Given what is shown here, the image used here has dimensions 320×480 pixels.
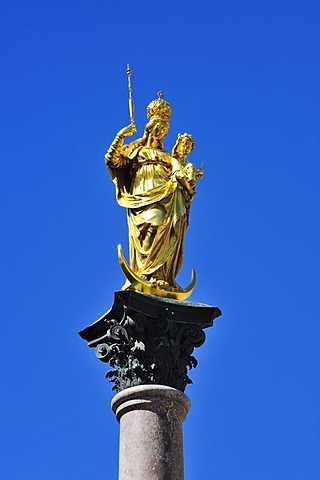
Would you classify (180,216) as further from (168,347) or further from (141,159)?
(168,347)

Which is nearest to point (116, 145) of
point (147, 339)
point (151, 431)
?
point (147, 339)

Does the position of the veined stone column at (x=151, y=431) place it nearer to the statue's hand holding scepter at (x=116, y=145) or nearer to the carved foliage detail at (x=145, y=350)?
the carved foliage detail at (x=145, y=350)

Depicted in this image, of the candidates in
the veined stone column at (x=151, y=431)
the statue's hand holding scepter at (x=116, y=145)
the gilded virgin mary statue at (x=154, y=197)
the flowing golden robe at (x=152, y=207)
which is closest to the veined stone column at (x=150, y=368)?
the veined stone column at (x=151, y=431)

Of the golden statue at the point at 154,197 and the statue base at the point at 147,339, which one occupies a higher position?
the golden statue at the point at 154,197

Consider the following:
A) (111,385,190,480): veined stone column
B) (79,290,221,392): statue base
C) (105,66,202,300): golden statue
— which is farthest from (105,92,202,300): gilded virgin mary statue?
(111,385,190,480): veined stone column

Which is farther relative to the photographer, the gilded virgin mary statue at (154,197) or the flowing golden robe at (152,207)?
the flowing golden robe at (152,207)

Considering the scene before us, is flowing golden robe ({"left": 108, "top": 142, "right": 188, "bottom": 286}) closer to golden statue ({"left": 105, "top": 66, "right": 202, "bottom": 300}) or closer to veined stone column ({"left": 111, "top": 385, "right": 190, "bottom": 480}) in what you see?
golden statue ({"left": 105, "top": 66, "right": 202, "bottom": 300})

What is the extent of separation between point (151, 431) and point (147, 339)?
4.95 ft

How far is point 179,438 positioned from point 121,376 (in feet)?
4.33

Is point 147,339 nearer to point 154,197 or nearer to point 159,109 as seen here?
point 154,197

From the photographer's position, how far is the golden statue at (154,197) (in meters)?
18.3

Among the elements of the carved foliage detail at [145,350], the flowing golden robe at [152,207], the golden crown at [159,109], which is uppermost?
the golden crown at [159,109]

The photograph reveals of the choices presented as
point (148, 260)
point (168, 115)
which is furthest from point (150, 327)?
point (168, 115)

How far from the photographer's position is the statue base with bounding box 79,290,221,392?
663 inches
